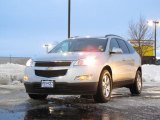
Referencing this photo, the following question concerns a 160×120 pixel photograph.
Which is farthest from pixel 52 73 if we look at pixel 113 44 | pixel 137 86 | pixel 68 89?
pixel 137 86

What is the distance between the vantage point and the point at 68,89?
9.78m

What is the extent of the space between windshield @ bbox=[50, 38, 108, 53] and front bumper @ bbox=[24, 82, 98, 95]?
1409 millimetres

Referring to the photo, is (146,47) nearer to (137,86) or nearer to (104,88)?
(137,86)

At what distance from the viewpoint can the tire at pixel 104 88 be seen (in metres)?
10.2

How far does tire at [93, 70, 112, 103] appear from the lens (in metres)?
10.2

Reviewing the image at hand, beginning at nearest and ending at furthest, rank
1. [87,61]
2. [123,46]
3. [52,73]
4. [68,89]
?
[68,89], [52,73], [87,61], [123,46]

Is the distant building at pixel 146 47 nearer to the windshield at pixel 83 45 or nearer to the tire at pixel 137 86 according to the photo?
the tire at pixel 137 86

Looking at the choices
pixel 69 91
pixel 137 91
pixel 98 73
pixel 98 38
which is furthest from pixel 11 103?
pixel 137 91

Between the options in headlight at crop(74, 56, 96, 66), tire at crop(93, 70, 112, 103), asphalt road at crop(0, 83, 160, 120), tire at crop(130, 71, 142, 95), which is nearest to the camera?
asphalt road at crop(0, 83, 160, 120)

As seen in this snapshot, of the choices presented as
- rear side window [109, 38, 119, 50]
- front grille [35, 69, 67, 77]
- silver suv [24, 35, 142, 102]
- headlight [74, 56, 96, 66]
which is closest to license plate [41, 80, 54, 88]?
silver suv [24, 35, 142, 102]

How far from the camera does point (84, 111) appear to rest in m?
8.78

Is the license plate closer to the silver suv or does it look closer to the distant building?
the silver suv

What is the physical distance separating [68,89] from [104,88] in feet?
3.56

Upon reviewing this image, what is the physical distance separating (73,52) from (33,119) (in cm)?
334
